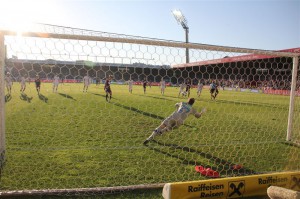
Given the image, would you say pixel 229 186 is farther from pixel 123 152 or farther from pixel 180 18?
pixel 180 18

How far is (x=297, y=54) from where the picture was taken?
5520 mm

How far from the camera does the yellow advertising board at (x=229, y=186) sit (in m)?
3.02

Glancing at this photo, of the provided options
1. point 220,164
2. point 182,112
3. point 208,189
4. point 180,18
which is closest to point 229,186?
Result: point 208,189

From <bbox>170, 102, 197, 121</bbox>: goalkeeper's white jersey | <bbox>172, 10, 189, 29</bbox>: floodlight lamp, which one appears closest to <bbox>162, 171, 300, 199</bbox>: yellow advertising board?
<bbox>170, 102, 197, 121</bbox>: goalkeeper's white jersey

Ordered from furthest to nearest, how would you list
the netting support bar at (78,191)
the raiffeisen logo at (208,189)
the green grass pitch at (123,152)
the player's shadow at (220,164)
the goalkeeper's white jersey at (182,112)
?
the goalkeeper's white jersey at (182,112) < the player's shadow at (220,164) < the green grass pitch at (123,152) < the netting support bar at (78,191) < the raiffeisen logo at (208,189)

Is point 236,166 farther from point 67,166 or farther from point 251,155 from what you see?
point 67,166

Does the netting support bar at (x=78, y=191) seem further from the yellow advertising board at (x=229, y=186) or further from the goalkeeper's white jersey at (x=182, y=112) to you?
the goalkeeper's white jersey at (x=182, y=112)

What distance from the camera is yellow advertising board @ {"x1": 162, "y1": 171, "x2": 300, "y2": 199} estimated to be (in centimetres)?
302

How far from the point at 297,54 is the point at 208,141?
2.91 m

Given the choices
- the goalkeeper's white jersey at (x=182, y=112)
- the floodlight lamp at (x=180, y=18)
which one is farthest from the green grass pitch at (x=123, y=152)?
the floodlight lamp at (x=180, y=18)

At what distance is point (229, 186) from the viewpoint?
10.8 feet

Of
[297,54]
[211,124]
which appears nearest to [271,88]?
[211,124]

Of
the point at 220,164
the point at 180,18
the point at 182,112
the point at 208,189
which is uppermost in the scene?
the point at 180,18

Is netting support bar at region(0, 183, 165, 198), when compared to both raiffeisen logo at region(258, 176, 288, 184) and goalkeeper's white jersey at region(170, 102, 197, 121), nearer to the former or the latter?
raiffeisen logo at region(258, 176, 288, 184)
